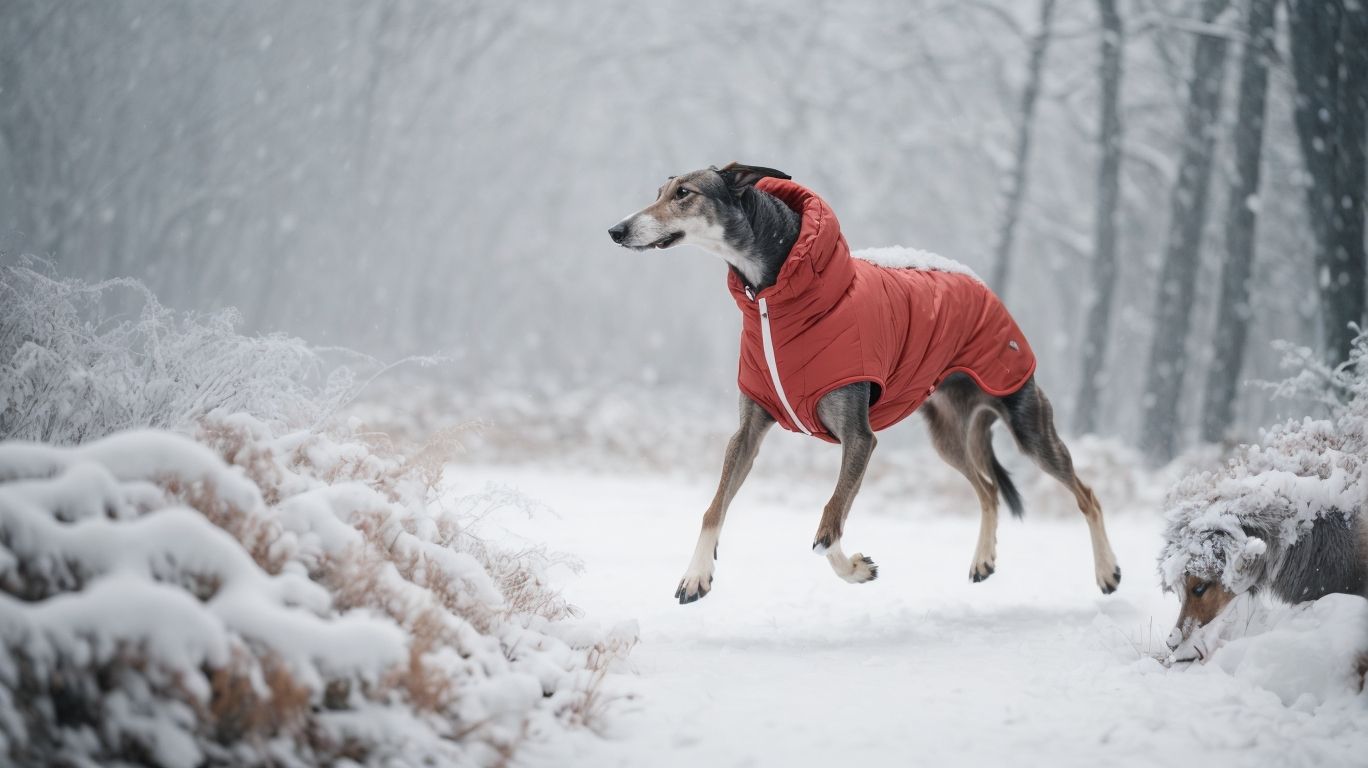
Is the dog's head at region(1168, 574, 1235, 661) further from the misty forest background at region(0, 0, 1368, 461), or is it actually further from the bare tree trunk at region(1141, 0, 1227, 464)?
the bare tree trunk at region(1141, 0, 1227, 464)

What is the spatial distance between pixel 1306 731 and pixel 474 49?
2311cm

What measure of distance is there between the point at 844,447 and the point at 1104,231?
10.6 metres

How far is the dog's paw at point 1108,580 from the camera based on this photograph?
5.00 metres

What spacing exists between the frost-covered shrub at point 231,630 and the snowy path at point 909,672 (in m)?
0.37

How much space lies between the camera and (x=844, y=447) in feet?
14.3

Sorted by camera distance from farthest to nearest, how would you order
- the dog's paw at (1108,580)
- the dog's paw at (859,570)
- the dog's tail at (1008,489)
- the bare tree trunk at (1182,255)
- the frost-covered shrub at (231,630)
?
1. the bare tree trunk at (1182,255)
2. the dog's tail at (1008,489)
3. the dog's paw at (1108,580)
4. the dog's paw at (859,570)
5. the frost-covered shrub at (231,630)

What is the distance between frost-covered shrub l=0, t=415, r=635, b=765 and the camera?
6.41 feet

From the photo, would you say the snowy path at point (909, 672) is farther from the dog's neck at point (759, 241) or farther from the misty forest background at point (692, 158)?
the misty forest background at point (692, 158)

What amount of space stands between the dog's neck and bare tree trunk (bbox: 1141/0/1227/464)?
32.0ft

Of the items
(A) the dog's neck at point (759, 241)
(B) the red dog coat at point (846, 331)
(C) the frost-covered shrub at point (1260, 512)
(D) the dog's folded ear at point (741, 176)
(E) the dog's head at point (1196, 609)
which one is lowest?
(E) the dog's head at point (1196, 609)

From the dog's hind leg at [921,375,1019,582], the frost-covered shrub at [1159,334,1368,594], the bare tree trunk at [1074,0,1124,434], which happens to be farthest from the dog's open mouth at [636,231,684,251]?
the bare tree trunk at [1074,0,1124,434]

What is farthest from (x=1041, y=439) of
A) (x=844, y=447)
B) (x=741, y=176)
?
(x=741, y=176)

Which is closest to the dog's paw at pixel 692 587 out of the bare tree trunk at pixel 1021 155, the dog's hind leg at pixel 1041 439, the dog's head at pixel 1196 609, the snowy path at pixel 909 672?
the snowy path at pixel 909 672

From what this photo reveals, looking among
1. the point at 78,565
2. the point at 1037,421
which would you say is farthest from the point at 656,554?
the point at 78,565
